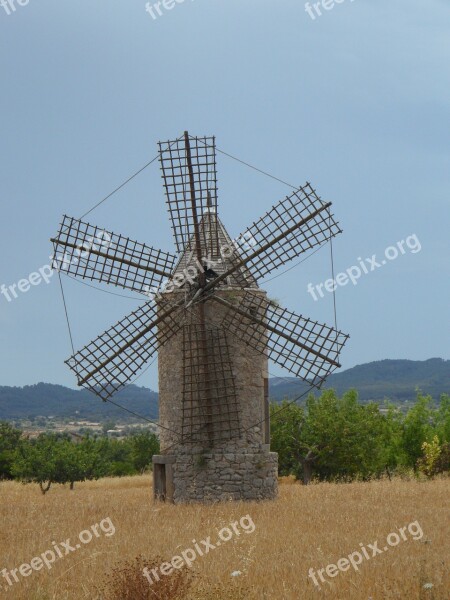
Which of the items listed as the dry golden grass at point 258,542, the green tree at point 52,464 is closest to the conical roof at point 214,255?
the dry golden grass at point 258,542

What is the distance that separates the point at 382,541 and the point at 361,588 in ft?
11.2

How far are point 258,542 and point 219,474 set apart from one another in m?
5.43

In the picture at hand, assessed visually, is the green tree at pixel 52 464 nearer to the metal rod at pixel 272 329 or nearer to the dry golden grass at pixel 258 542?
the dry golden grass at pixel 258 542

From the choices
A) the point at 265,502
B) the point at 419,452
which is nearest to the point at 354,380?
the point at 419,452

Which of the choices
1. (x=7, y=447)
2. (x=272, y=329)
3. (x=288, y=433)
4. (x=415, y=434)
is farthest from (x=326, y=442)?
(x=7, y=447)

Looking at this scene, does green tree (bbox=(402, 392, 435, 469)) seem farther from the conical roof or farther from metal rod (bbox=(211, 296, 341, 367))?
the conical roof

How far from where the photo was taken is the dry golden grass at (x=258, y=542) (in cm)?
922

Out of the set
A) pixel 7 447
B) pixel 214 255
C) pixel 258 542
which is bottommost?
pixel 258 542

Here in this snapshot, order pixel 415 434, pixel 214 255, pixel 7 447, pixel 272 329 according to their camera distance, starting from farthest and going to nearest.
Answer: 1. pixel 7 447
2. pixel 415 434
3. pixel 214 255
4. pixel 272 329

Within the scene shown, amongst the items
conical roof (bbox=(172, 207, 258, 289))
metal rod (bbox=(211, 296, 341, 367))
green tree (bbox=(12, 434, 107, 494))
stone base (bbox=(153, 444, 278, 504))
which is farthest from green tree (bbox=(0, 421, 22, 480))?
metal rod (bbox=(211, 296, 341, 367))

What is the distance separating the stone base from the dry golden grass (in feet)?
1.82

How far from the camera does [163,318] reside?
1786 cm

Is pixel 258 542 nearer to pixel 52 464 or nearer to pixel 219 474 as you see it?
pixel 219 474

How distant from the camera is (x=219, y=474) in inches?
705
